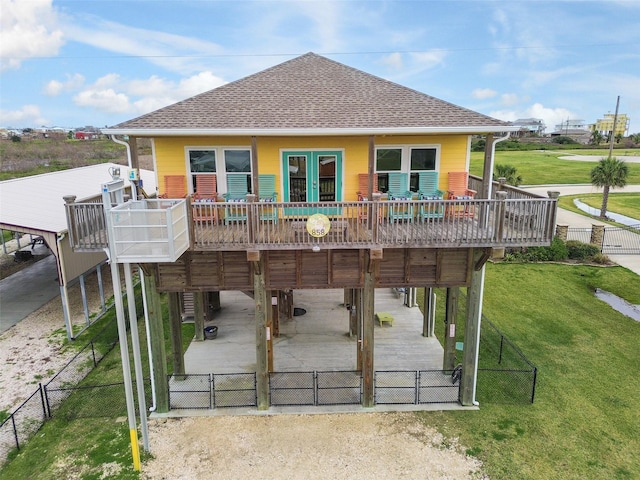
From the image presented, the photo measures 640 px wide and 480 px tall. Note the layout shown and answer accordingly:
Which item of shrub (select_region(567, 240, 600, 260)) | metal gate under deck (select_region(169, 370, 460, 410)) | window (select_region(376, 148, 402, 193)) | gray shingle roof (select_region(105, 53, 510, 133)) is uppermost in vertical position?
gray shingle roof (select_region(105, 53, 510, 133))

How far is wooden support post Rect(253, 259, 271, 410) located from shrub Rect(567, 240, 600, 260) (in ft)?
74.8

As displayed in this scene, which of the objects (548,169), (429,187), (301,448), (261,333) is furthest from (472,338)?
(548,169)

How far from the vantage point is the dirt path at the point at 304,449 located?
10.2 metres

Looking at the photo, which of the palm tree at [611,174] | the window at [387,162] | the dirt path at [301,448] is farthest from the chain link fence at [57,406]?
the palm tree at [611,174]

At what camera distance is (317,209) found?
1243cm

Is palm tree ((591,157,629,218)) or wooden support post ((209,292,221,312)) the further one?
palm tree ((591,157,629,218))

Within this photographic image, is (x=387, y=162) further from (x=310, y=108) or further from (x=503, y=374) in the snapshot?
(x=503, y=374)

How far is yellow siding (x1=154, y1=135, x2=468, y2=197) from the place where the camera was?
12.1 m

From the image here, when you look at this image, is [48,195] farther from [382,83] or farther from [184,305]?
[382,83]

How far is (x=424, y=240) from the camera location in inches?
424

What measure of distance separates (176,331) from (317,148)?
23.5ft

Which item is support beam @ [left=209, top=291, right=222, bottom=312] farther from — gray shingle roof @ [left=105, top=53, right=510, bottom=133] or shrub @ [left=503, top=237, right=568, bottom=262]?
shrub @ [left=503, top=237, right=568, bottom=262]

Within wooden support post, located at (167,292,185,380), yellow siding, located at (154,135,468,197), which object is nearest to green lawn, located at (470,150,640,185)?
yellow siding, located at (154,135,468,197)

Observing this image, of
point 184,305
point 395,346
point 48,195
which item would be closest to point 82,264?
point 184,305
